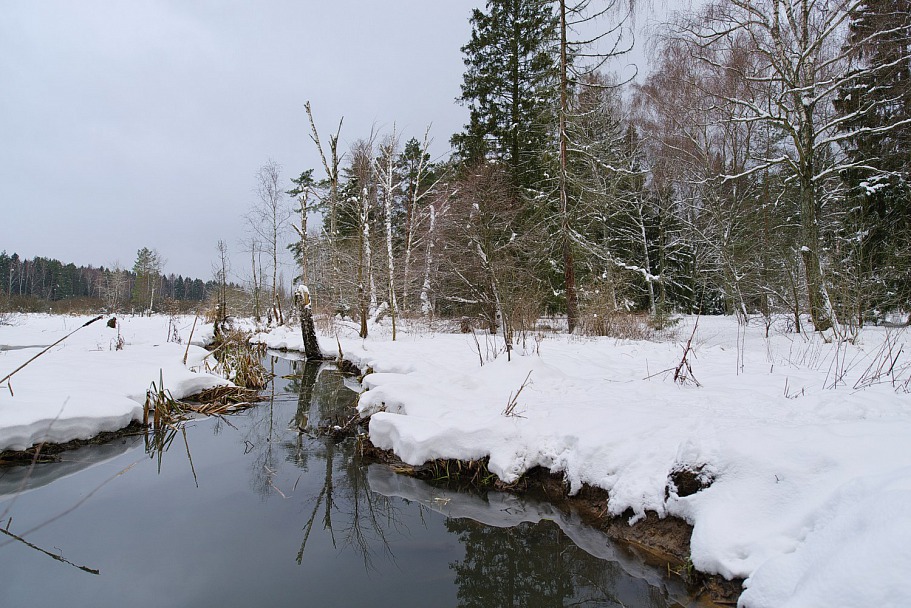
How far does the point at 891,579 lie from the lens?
4.17ft

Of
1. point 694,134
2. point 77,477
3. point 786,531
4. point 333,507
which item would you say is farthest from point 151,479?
point 694,134

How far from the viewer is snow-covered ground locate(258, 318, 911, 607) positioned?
62.5 inches

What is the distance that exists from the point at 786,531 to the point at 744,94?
1428 cm

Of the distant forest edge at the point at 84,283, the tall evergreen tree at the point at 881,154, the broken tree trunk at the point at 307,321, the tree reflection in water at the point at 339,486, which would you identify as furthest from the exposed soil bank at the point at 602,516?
the distant forest edge at the point at 84,283

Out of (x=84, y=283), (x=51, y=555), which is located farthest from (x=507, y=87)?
(x=84, y=283)

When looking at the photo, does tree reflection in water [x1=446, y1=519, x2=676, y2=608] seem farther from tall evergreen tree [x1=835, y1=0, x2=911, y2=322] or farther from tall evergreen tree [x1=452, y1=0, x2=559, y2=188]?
tall evergreen tree [x1=452, y1=0, x2=559, y2=188]

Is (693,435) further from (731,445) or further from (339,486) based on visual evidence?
(339,486)

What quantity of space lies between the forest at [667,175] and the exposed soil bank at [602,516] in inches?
113

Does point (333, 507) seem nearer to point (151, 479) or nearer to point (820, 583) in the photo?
point (151, 479)

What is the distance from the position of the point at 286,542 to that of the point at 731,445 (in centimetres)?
310

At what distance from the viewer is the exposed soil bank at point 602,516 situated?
2.29 meters

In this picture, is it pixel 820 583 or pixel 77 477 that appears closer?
pixel 820 583

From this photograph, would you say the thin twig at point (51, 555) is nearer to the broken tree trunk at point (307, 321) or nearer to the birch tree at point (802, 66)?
the broken tree trunk at point (307, 321)

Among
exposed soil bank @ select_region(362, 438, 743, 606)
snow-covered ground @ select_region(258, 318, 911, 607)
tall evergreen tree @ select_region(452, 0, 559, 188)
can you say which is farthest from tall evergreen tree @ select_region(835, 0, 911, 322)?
exposed soil bank @ select_region(362, 438, 743, 606)
